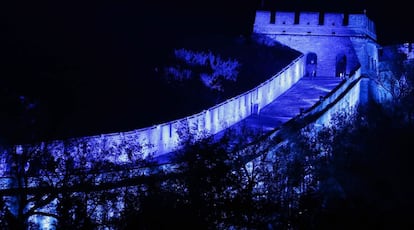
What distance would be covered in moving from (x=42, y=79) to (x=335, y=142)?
52.3ft

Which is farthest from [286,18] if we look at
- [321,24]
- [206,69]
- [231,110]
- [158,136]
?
[158,136]

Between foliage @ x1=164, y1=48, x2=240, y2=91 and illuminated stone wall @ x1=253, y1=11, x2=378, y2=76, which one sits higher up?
illuminated stone wall @ x1=253, y1=11, x2=378, y2=76

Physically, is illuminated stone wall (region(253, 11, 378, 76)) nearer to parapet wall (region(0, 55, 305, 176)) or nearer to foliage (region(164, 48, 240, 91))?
foliage (region(164, 48, 240, 91))

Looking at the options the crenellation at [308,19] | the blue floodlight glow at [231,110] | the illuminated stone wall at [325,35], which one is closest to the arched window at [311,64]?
the blue floodlight glow at [231,110]

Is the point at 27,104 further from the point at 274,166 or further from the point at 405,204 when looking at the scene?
the point at 405,204

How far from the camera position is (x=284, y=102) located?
35.4m

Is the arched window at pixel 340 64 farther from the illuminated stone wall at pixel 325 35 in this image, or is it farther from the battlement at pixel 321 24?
the battlement at pixel 321 24

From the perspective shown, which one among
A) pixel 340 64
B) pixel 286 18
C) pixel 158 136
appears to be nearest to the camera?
pixel 158 136

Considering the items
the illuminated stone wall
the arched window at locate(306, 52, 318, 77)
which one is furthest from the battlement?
the arched window at locate(306, 52, 318, 77)

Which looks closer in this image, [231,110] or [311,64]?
[231,110]

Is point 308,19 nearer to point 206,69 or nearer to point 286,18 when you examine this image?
point 286,18

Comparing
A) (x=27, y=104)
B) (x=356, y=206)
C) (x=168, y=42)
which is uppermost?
(x=168, y=42)

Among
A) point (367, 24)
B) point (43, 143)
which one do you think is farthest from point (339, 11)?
point (43, 143)

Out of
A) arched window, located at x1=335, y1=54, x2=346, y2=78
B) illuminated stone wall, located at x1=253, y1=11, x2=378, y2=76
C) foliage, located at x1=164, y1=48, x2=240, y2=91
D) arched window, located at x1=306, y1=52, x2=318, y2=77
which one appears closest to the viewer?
foliage, located at x1=164, y1=48, x2=240, y2=91
